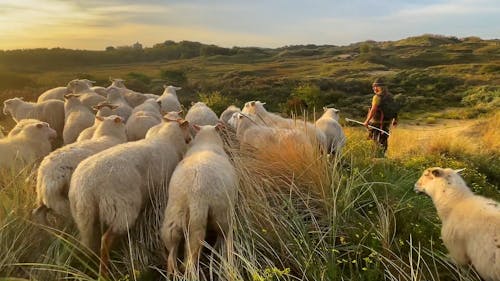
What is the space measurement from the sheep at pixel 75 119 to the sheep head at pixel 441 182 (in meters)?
5.45

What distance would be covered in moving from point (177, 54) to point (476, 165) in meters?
60.9

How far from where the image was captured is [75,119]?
8.38 metres

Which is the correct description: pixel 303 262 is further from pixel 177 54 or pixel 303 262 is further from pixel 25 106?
pixel 177 54

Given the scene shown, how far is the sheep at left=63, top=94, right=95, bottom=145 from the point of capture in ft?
27.1

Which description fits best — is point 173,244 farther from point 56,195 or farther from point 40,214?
point 40,214

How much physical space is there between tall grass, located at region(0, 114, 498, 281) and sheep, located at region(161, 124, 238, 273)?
0.53ft

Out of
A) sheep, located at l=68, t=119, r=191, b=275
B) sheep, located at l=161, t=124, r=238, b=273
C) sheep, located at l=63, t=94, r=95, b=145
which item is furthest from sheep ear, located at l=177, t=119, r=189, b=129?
sheep, located at l=63, t=94, r=95, b=145

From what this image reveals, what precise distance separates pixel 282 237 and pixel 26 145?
4465 millimetres

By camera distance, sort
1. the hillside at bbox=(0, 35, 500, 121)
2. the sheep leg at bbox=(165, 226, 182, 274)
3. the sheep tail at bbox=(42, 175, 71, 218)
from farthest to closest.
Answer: the hillside at bbox=(0, 35, 500, 121) → the sheep tail at bbox=(42, 175, 71, 218) → the sheep leg at bbox=(165, 226, 182, 274)

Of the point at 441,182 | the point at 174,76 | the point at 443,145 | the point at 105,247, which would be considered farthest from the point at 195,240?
the point at 174,76

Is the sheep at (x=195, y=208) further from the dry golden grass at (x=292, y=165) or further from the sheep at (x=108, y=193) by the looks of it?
the dry golden grass at (x=292, y=165)

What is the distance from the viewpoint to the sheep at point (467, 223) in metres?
4.64

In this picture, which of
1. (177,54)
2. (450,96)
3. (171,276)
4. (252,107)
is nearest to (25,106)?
(252,107)

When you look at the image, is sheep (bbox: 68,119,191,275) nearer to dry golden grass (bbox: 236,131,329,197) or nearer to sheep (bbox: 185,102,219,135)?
dry golden grass (bbox: 236,131,329,197)
